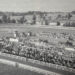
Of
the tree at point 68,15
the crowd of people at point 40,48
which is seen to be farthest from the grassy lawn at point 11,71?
the tree at point 68,15

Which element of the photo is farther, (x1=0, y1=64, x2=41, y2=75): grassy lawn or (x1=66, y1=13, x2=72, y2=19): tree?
(x1=0, y1=64, x2=41, y2=75): grassy lawn

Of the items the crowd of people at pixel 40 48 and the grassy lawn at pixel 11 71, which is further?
the grassy lawn at pixel 11 71

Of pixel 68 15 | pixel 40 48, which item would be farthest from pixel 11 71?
pixel 68 15

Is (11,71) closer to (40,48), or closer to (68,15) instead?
(40,48)

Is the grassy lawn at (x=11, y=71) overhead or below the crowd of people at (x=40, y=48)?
below

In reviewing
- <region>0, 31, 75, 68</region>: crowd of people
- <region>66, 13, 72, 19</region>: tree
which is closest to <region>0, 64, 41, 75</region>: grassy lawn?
<region>0, 31, 75, 68</region>: crowd of people

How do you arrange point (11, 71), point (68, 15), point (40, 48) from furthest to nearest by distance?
point (11, 71) < point (40, 48) < point (68, 15)

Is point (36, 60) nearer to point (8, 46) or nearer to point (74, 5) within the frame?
point (8, 46)

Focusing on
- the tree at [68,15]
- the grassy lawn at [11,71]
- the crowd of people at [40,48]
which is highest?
the tree at [68,15]

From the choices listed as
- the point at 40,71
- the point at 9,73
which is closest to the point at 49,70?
the point at 40,71

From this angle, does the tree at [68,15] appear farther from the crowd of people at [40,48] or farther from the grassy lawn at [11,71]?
the grassy lawn at [11,71]

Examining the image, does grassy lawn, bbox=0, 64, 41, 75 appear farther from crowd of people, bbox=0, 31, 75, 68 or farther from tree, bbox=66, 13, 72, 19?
tree, bbox=66, 13, 72, 19
